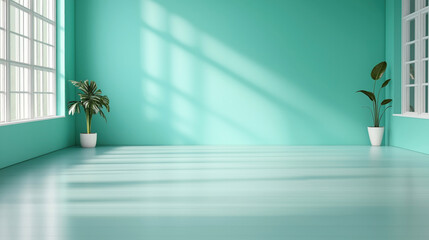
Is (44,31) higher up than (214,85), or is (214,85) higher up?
(44,31)

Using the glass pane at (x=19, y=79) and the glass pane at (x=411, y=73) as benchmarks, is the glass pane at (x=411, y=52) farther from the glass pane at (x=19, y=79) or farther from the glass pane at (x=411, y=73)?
the glass pane at (x=19, y=79)

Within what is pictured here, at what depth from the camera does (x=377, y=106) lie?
393 inches

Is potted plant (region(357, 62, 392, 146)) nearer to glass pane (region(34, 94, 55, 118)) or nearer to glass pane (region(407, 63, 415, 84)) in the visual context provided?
glass pane (region(407, 63, 415, 84))

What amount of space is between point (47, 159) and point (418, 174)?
5.40 m

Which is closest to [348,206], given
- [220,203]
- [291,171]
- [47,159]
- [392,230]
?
[392,230]

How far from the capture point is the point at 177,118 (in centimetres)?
1000

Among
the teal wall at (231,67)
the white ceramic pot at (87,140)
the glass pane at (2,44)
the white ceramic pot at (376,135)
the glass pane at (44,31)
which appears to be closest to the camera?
the glass pane at (2,44)

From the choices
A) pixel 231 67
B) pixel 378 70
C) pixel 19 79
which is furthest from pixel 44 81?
pixel 378 70

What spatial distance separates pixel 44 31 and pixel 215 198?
5.77 meters

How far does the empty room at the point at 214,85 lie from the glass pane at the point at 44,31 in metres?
0.04

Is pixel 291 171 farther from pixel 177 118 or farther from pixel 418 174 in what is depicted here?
pixel 177 118

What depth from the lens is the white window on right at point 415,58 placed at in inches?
338

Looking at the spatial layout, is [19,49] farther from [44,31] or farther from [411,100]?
[411,100]

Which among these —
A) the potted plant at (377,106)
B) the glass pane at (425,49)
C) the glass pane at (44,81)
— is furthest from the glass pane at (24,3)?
the glass pane at (425,49)
